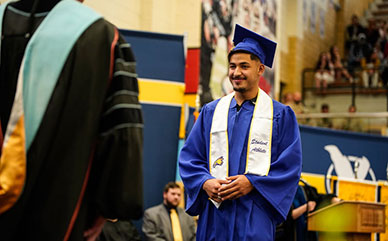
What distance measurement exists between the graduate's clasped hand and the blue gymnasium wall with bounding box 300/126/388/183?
4598 mm

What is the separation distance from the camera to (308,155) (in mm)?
8258

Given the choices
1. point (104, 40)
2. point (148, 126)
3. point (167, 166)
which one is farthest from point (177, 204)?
point (104, 40)

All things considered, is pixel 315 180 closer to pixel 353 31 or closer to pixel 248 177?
pixel 248 177

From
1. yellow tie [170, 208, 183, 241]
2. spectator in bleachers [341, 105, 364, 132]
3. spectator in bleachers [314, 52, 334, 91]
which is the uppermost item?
spectator in bleachers [314, 52, 334, 91]

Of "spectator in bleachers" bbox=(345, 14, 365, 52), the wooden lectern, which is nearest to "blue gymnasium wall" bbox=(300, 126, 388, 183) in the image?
the wooden lectern

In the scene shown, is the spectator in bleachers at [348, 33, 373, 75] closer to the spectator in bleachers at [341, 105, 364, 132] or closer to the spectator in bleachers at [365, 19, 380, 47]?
the spectator in bleachers at [365, 19, 380, 47]

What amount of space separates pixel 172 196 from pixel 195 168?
3.65 m

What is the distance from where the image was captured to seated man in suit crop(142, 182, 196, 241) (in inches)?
295

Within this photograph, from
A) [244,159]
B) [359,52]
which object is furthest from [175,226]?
[359,52]

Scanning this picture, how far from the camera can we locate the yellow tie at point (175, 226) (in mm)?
7629

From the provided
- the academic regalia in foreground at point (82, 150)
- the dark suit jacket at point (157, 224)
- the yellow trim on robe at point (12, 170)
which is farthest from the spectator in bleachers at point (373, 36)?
the yellow trim on robe at point (12, 170)

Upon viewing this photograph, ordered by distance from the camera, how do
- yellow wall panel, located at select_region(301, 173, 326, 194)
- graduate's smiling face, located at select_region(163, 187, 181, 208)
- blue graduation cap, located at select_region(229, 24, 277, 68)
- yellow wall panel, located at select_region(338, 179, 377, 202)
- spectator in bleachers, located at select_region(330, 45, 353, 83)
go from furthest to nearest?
spectator in bleachers, located at select_region(330, 45, 353, 83) < yellow wall panel, located at select_region(301, 173, 326, 194) < graduate's smiling face, located at select_region(163, 187, 181, 208) < yellow wall panel, located at select_region(338, 179, 377, 202) < blue graduation cap, located at select_region(229, 24, 277, 68)

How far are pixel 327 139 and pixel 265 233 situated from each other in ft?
16.8

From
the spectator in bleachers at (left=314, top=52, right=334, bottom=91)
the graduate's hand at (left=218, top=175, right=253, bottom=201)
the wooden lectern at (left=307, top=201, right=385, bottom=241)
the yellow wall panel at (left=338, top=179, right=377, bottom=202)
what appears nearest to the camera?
the graduate's hand at (left=218, top=175, right=253, bottom=201)
